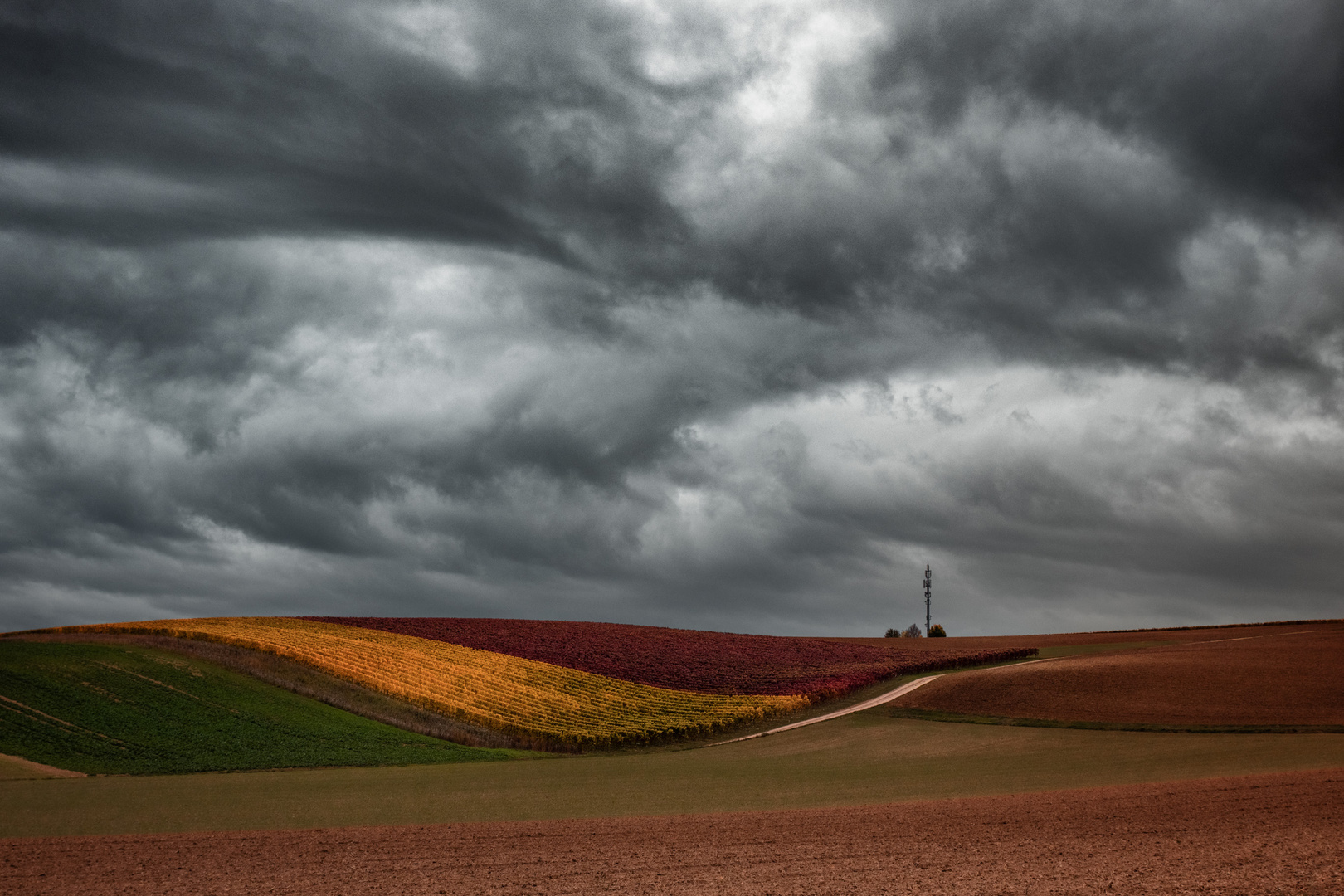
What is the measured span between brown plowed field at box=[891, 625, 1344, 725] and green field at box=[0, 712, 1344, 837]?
3.53 metres

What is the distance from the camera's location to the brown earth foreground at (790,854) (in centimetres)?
1673

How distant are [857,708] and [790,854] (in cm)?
2905

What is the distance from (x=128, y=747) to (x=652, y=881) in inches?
1046

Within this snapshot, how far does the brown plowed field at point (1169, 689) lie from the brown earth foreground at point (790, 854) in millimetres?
17279

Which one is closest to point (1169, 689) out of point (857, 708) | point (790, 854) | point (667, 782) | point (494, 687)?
point (857, 708)

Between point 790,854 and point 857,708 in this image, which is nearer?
point 790,854

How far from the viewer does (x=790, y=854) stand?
760 inches

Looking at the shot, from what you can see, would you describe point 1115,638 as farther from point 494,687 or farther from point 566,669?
point 494,687

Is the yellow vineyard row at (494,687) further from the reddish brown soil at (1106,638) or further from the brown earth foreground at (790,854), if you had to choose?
the reddish brown soil at (1106,638)

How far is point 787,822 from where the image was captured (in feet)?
75.4

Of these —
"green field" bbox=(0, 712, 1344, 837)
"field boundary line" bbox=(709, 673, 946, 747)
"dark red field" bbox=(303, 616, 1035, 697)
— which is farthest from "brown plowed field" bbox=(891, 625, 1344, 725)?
"dark red field" bbox=(303, 616, 1035, 697)

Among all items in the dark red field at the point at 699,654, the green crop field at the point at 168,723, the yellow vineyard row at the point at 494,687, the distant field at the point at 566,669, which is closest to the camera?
the green crop field at the point at 168,723

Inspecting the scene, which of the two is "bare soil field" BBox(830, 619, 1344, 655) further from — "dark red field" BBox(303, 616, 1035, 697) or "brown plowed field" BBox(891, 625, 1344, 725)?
"brown plowed field" BBox(891, 625, 1344, 725)

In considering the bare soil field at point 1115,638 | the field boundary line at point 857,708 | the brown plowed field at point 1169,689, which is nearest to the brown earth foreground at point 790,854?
the brown plowed field at point 1169,689
